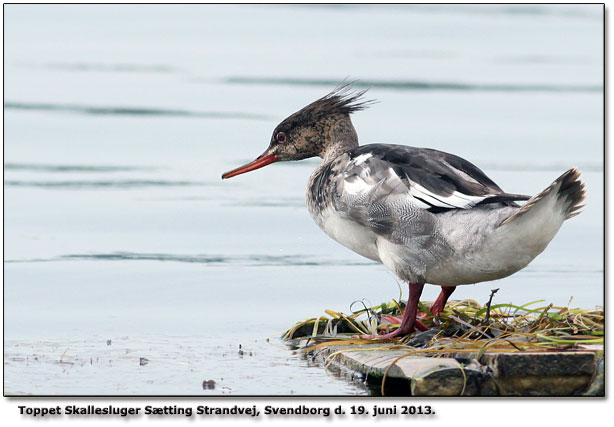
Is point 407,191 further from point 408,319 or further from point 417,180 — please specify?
point 408,319

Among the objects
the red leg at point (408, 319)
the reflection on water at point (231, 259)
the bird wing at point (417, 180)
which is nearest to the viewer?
the bird wing at point (417, 180)

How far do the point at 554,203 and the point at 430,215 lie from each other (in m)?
0.73

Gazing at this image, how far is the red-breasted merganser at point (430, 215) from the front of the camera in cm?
599

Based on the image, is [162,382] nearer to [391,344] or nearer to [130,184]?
[391,344]

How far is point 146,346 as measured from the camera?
268 inches

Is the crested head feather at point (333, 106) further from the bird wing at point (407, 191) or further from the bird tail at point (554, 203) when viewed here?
the bird tail at point (554, 203)

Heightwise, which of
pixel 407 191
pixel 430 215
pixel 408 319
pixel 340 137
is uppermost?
pixel 340 137

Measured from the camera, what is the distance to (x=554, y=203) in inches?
232

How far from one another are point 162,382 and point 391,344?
1312mm

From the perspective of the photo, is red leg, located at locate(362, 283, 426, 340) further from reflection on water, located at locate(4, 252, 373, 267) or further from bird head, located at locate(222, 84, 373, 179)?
reflection on water, located at locate(4, 252, 373, 267)

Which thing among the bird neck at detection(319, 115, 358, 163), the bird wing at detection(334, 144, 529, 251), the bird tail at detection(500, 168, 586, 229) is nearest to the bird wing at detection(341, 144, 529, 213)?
the bird wing at detection(334, 144, 529, 251)

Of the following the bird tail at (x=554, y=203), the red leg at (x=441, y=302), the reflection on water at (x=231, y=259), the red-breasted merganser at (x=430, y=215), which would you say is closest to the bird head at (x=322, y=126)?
the red-breasted merganser at (x=430, y=215)

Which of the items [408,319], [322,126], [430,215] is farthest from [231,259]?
[430,215]

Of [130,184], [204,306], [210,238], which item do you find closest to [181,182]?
[130,184]
